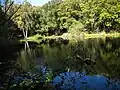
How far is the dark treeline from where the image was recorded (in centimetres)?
8200

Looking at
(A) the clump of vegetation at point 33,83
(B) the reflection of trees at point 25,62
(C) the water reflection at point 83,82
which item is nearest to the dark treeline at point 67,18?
(B) the reflection of trees at point 25,62

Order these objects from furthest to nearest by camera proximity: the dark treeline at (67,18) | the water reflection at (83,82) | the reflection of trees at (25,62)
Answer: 1. the dark treeline at (67,18)
2. the reflection of trees at (25,62)
3. the water reflection at (83,82)

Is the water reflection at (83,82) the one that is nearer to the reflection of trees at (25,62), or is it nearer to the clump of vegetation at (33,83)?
the clump of vegetation at (33,83)

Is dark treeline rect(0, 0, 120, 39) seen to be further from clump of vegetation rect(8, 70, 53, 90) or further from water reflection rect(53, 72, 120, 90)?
clump of vegetation rect(8, 70, 53, 90)

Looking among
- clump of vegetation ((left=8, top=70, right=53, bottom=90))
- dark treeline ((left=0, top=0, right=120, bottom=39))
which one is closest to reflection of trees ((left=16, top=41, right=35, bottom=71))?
clump of vegetation ((left=8, top=70, right=53, bottom=90))

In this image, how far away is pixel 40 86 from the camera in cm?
1584

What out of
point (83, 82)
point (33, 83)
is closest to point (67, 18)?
point (83, 82)

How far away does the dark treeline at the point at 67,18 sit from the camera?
82.0 metres

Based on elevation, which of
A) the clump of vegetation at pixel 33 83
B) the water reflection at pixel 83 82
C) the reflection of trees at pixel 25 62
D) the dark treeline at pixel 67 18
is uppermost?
the dark treeline at pixel 67 18

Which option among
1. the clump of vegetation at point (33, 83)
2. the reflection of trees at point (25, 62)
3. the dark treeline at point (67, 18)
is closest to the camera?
the clump of vegetation at point (33, 83)

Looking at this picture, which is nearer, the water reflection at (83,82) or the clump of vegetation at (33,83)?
the clump of vegetation at (33,83)

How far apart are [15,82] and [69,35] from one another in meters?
62.1

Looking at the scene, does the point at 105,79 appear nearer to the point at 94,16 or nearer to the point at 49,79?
the point at 49,79

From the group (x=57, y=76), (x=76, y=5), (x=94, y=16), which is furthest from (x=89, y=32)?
(x=57, y=76)
